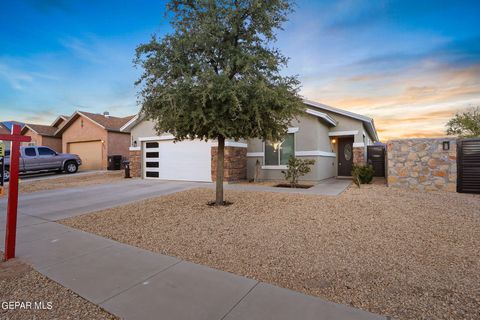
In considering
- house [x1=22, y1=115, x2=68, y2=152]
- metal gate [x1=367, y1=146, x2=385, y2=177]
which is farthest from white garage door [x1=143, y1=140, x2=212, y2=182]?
house [x1=22, y1=115, x2=68, y2=152]

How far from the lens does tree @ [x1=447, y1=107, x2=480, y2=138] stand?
2303cm

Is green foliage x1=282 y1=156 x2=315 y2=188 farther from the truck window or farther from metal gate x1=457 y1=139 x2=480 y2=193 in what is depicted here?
the truck window

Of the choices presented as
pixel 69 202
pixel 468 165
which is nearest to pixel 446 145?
pixel 468 165

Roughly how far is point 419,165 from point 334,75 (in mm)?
6193

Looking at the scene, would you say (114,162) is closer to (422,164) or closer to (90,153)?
(90,153)

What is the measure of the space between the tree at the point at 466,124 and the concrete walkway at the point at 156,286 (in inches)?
1138

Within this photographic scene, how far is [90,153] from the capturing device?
21.2m

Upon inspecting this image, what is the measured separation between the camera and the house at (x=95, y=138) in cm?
2012

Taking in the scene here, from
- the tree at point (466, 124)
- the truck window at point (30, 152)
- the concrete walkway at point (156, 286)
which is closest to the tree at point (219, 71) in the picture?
the concrete walkway at point (156, 286)

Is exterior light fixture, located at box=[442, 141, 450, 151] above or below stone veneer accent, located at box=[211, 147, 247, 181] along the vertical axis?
above

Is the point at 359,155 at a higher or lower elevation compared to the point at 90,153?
lower

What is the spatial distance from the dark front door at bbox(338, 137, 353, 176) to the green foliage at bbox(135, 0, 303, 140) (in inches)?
378

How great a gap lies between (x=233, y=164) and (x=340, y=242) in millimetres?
8262

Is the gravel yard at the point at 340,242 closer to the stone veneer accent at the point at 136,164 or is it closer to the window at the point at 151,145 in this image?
the window at the point at 151,145
